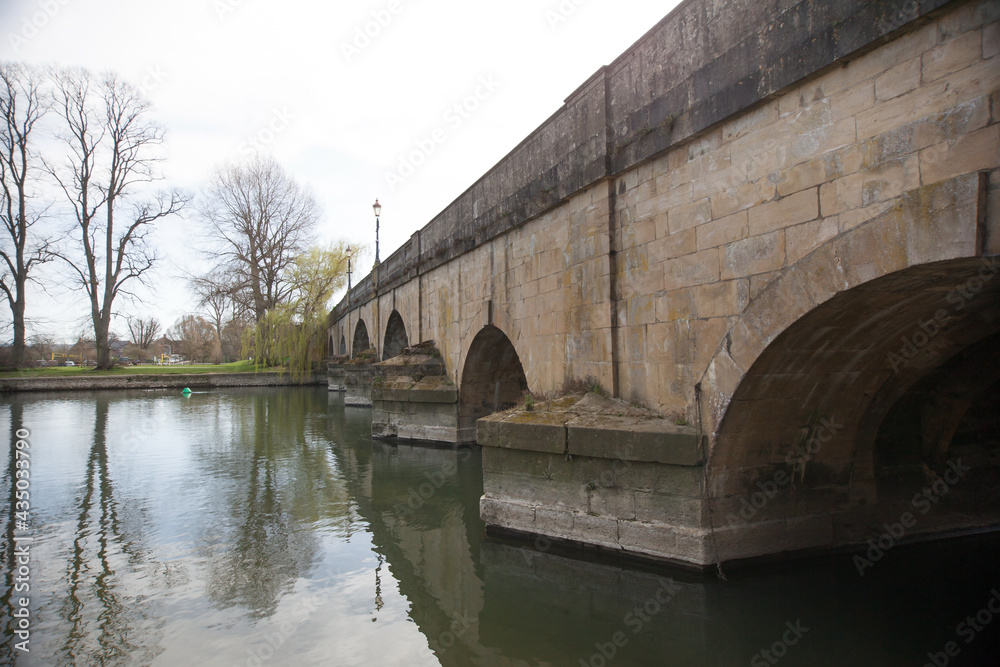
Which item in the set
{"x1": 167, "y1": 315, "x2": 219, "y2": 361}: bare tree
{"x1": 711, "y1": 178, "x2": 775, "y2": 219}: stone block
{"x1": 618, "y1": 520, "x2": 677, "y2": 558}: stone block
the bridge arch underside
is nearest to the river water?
{"x1": 618, "y1": 520, "x2": 677, "y2": 558}: stone block

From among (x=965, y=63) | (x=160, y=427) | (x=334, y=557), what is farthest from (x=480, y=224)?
(x=160, y=427)

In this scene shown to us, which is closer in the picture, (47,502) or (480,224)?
(47,502)

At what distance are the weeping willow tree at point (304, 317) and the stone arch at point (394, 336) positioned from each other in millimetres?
10071

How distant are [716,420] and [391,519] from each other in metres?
4.21

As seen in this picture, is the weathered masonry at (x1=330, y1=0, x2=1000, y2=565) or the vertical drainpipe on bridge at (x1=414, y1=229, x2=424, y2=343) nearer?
the weathered masonry at (x1=330, y1=0, x2=1000, y2=565)

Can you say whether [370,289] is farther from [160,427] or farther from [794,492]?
[794,492]

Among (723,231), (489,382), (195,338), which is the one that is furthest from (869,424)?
(195,338)

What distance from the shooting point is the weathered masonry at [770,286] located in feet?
10.0

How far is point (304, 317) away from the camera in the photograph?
26.7m

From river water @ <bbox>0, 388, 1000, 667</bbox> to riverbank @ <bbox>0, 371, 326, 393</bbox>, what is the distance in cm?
2204

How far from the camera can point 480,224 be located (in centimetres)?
916

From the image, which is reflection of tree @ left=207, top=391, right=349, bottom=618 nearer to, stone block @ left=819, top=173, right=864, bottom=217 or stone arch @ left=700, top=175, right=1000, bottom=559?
stone arch @ left=700, top=175, right=1000, bottom=559

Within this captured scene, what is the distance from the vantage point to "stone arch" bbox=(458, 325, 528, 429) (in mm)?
10469

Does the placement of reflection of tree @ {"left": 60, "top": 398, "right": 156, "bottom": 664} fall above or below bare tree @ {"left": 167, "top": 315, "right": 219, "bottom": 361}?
below
